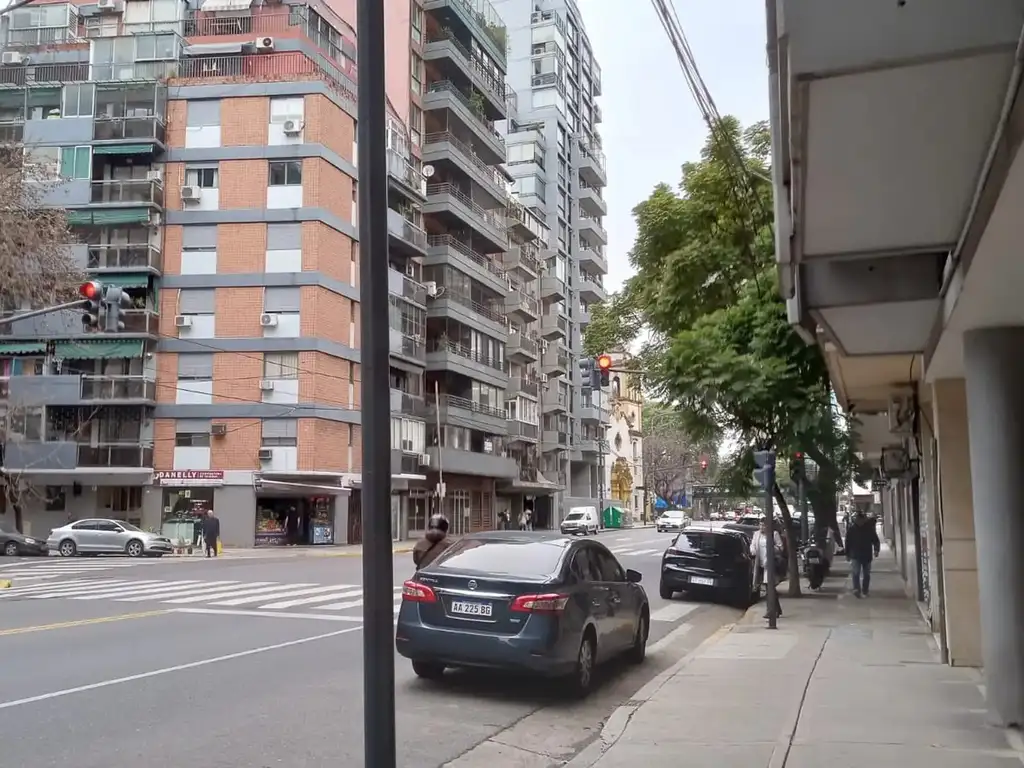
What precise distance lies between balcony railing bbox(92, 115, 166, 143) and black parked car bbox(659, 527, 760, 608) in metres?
33.3

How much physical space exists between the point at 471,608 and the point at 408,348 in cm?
4135

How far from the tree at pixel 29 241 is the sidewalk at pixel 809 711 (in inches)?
732

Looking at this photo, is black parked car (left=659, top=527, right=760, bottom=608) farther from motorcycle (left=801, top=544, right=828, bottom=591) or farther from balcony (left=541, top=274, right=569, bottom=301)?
balcony (left=541, top=274, right=569, bottom=301)

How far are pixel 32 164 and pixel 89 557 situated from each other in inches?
608

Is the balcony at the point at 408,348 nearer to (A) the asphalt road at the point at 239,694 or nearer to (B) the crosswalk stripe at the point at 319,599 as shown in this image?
(B) the crosswalk stripe at the point at 319,599

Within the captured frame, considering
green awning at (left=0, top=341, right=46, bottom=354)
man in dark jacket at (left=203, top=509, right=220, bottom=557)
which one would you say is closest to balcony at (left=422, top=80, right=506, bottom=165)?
green awning at (left=0, top=341, right=46, bottom=354)

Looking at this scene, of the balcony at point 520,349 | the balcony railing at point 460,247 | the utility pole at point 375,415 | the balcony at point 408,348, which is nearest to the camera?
the utility pole at point 375,415

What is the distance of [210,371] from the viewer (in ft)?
144

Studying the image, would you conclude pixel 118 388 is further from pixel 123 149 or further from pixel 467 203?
pixel 467 203

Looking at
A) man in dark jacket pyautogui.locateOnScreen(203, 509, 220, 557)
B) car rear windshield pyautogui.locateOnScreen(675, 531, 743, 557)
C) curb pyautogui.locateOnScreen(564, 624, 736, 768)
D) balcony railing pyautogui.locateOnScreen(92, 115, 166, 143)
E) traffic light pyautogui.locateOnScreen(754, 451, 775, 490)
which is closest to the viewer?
curb pyautogui.locateOnScreen(564, 624, 736, 768)

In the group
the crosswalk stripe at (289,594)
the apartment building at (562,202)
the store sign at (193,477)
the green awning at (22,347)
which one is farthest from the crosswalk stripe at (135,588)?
the apartment building at (562,202)

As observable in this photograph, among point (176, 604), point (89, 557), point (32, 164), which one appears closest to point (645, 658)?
point (176, 604)

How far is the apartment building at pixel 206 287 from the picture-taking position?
43406 millimetres

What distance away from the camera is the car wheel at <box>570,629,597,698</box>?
32.8ft
